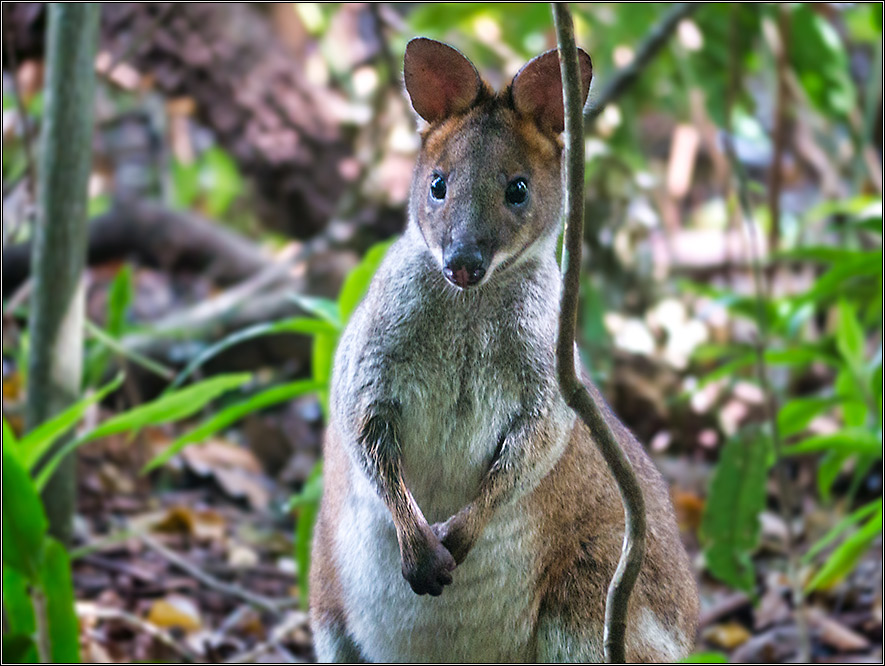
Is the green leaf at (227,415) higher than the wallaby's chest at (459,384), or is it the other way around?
the wallaby's chest at (459,384)

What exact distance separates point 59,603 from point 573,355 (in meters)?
2.45

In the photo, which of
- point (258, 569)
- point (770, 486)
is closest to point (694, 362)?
point (770, 486)

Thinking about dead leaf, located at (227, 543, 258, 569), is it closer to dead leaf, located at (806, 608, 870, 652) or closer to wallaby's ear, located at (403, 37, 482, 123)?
dead leaf, located at (806, 608, 870, 652)

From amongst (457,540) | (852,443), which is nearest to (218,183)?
(852,443)

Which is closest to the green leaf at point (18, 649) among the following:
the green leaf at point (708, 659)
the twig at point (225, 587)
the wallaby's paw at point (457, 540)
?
the twig at point (225, 587)

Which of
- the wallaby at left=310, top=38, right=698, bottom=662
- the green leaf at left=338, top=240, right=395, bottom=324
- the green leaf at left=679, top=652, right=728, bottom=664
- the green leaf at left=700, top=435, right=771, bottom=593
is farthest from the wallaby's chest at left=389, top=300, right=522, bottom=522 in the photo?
the green leaf at left=700, top=435, right=771, bottom=593

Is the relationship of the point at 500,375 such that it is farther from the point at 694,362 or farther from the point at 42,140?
the point at 694,362

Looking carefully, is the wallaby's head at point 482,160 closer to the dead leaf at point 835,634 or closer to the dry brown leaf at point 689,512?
the dead leaf at point 835,634

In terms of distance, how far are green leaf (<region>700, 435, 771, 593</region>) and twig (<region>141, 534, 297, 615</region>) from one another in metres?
2.10

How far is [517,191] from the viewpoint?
3479 mm

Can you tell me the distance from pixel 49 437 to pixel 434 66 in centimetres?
211

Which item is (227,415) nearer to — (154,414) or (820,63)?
(154,414)

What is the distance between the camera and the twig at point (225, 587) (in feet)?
17.8

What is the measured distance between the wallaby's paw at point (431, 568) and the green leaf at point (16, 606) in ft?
5.10
